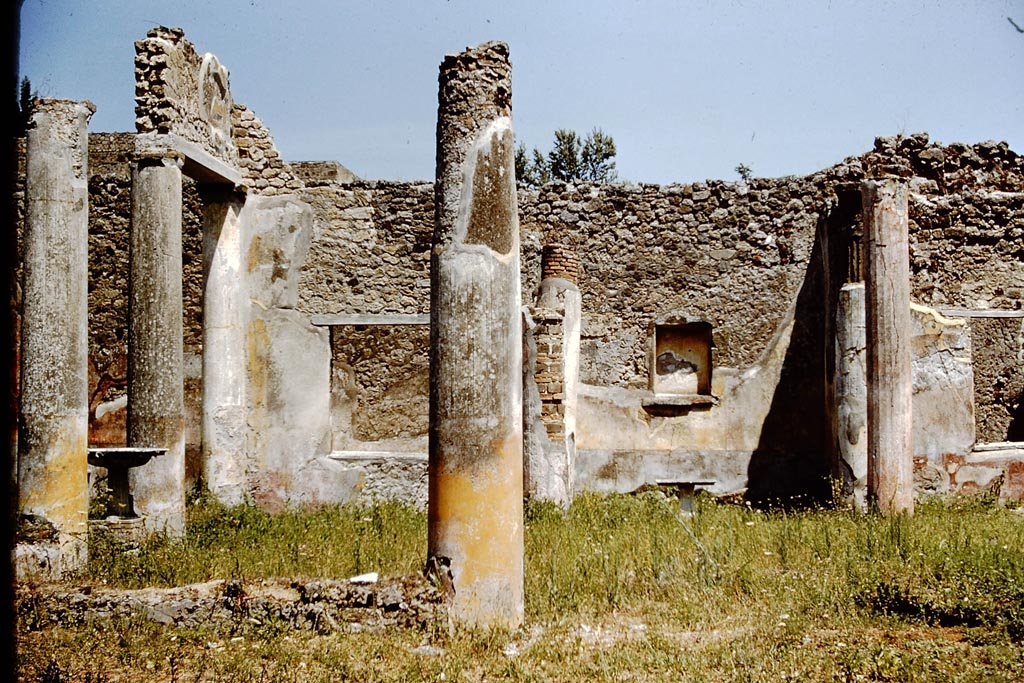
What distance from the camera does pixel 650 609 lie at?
5.31 m

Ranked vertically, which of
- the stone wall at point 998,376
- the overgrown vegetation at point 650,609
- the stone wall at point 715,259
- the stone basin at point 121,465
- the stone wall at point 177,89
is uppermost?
the stone wall at point 177,89

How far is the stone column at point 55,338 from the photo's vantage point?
622cm

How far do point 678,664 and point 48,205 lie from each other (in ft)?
16.7

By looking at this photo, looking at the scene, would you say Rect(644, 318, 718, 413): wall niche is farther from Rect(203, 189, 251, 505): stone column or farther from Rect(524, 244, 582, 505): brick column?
Rect(203, 189, 251, 505): stone column

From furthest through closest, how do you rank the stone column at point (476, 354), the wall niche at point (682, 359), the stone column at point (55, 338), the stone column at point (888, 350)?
the wall niche at point (682, 359) → the stone column at point (888, 350) → the stone column at point (55, 338) → the stone column at point (476, 354)

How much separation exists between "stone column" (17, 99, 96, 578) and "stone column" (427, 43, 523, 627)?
2.96 meters

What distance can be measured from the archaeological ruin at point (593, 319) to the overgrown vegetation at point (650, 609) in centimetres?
106

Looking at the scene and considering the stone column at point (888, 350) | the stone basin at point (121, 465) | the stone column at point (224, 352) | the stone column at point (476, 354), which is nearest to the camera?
the stone column at point (476, 354)

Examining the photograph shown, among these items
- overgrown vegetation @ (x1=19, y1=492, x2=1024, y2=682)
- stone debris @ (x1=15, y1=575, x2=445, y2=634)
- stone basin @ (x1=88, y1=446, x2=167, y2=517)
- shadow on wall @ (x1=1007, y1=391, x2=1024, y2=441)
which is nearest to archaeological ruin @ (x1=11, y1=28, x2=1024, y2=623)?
stone basin @ (x1=88, y1=446, x2=167, y2=517)

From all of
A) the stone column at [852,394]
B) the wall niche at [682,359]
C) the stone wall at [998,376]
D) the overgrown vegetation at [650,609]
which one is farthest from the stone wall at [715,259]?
the overgrown vegetation at [650,609]

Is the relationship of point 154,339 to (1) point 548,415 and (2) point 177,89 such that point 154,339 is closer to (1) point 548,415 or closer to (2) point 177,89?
(2) point 177,89

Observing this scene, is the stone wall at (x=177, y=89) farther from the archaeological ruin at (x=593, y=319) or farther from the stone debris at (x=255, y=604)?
the stone debris at (x=255, y=604)

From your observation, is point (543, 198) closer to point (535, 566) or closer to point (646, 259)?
point (646, 259)

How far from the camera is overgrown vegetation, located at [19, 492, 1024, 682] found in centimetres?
425
